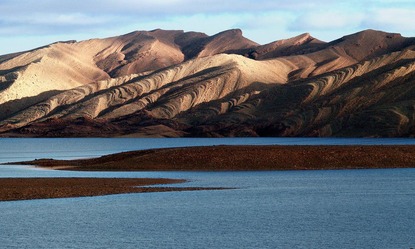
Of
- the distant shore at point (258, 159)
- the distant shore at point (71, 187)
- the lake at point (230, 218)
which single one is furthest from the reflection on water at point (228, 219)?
the distant shore at point (258, 159)

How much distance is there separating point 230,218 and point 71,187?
23.8m

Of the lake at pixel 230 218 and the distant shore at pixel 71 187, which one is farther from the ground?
the lake at pixel 230 218

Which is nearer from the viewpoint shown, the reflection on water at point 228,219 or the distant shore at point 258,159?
the reflection on water at point 228,219

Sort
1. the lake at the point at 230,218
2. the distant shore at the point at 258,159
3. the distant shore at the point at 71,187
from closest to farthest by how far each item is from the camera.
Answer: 1. the lake at the point at 230,218
2. the distant shore at the point at 71,187
3. the distant shore at the point at 258,159

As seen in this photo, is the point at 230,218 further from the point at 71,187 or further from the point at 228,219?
the point at 71,187

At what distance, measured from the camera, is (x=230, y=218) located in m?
55.9

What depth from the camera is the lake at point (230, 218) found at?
46.7 m

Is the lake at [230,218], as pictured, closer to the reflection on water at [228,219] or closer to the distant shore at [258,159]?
the reflection on water at [228,219]

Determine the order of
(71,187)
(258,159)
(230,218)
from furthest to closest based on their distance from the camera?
(258,159), (71,187), (230,218)

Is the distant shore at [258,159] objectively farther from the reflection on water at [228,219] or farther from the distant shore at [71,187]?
the reflection on water at [228,219]

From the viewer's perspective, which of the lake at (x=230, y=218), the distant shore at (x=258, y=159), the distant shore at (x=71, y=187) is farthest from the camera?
the distant shore at (x=258, y=159)

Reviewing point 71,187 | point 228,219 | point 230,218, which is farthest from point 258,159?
point 228,219

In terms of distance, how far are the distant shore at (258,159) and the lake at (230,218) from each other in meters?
24.3

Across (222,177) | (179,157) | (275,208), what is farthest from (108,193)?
(179,157)
